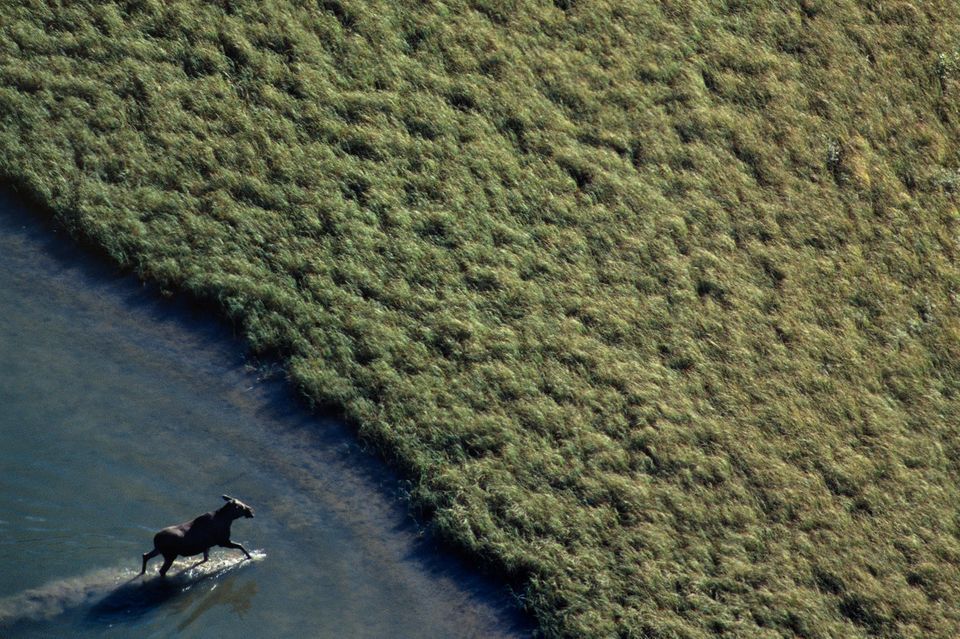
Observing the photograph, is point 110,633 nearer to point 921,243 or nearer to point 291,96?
point 291,96

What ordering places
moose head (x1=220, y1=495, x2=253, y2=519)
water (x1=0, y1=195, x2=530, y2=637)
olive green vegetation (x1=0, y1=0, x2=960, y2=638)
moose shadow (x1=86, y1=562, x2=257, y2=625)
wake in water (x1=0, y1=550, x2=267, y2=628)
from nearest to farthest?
wake in water (x1=0, y1=550, x2=267, y2=628)
moose shadow (x1=86, y1=562, x2=257, y2=625)
moose head (x1=220, y1=495, x2=253, y2=519)
water (x1=0, y1=195, x2=530, y2=637)
olive green vegetation (x1=0, y1=0, x2=960, y2=638)

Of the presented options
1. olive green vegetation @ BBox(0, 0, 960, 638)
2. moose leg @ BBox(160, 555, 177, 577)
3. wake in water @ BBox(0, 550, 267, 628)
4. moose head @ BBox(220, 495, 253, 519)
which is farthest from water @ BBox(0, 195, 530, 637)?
moose head @ BBox(220, 495, 253, 519)

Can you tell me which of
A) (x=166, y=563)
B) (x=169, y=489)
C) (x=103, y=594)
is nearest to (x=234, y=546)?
(x=166, y=563)

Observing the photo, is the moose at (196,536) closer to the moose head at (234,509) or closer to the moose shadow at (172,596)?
the moose head at (234,509)

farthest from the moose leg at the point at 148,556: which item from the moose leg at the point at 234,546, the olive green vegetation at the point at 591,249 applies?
the olive green vegetation at the point at 591,249

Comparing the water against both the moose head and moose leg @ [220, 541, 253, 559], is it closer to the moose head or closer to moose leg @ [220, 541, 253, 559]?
moose leg @ [220, 541, 253, 559]

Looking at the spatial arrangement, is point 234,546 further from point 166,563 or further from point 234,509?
point 166,563
